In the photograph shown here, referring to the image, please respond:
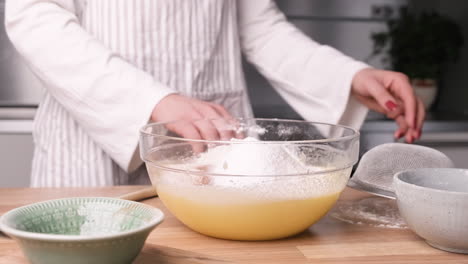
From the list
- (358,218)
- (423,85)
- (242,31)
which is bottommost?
(423,85)

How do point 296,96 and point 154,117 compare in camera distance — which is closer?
point 154,117

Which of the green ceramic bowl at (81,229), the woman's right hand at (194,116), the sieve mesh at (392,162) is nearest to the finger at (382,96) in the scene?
the sieve mesh at (392,162)

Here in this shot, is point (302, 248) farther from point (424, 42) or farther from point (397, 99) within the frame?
point (424, 42)

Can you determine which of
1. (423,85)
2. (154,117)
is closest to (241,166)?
(154,117)

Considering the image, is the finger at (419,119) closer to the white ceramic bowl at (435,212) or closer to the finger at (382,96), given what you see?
the finger at (382,96)

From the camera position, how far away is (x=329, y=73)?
45.9 inches

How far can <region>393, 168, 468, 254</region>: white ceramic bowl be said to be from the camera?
1.86 feet

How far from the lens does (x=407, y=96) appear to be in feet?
3.14

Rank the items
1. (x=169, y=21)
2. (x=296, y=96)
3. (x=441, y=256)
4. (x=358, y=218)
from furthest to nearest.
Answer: (x=296, y=96) < (x=169, y=21) < (x=358, y=218) < (x=441, y=256)

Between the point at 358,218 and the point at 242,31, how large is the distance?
71cm

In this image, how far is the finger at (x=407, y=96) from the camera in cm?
94

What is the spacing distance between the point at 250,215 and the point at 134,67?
1.50 ft

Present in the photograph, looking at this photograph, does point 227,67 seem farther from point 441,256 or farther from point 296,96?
point 441,256

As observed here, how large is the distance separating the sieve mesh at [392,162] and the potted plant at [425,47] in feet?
5.18
